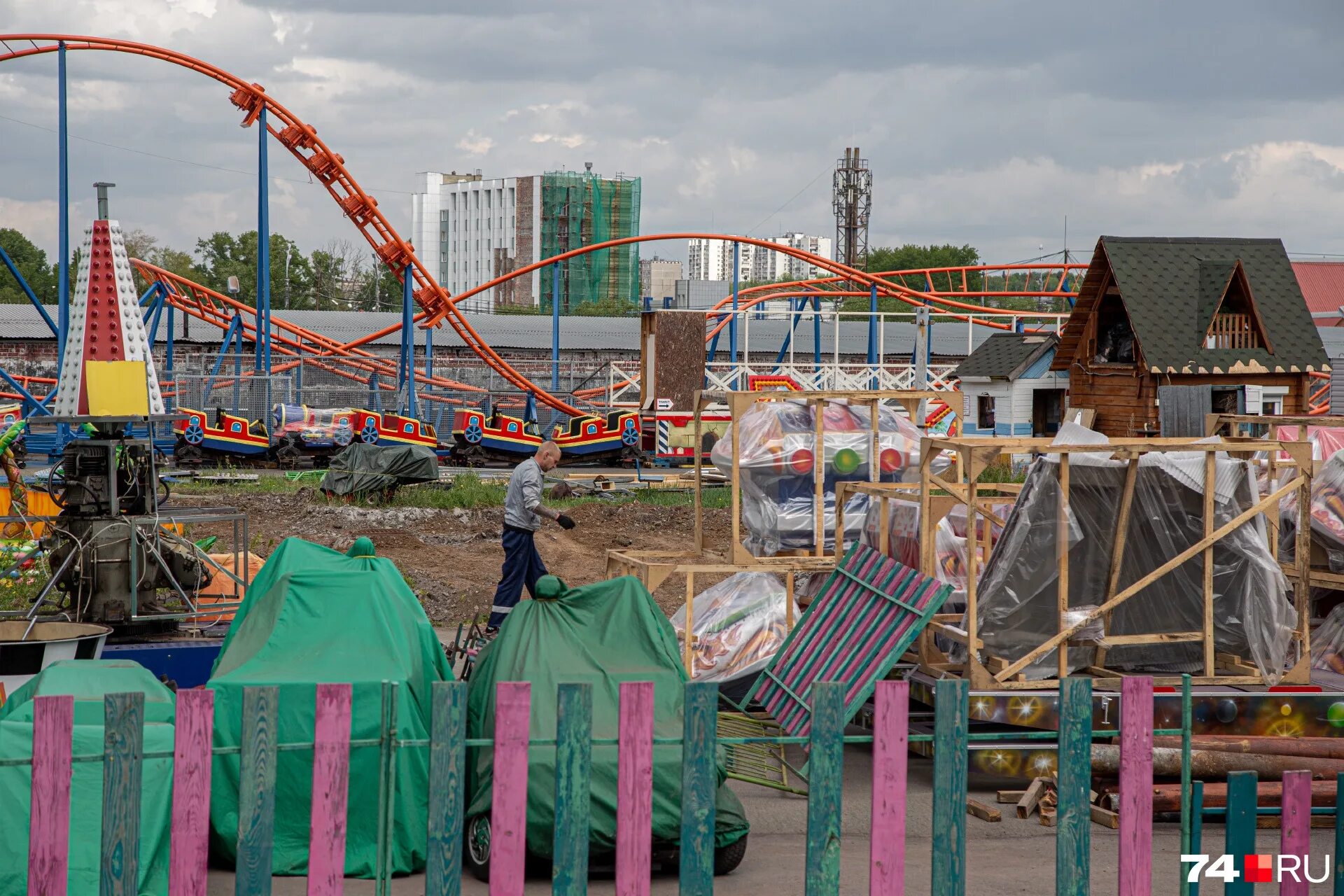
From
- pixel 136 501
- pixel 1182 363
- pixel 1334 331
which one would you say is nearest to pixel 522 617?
pixel 136 501

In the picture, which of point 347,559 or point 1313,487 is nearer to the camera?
point 347,559

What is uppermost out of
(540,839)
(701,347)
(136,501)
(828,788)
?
(701,347)

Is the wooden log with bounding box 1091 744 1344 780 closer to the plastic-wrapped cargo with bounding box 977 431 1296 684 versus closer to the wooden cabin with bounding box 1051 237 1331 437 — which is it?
the plastic-wrapped cargo with bounding box 977 431 1296 684

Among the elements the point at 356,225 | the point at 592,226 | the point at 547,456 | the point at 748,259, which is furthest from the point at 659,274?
the point at 547,456

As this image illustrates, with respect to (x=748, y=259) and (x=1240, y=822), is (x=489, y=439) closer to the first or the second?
(x=1240, y=822)

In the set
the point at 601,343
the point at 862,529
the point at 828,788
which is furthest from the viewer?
the point at 601,343

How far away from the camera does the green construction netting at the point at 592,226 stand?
107 m

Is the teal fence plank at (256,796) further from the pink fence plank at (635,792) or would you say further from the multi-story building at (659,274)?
the multi-story building at (659,274)

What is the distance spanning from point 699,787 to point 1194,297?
2165cm

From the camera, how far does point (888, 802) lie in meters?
4.48

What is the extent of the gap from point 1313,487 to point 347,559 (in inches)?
237

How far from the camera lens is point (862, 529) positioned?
9469 mm

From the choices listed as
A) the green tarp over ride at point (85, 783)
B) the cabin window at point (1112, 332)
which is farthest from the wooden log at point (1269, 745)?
the cabin window at point (1112, 332)

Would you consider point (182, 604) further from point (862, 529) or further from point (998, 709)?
point (998, 709)
